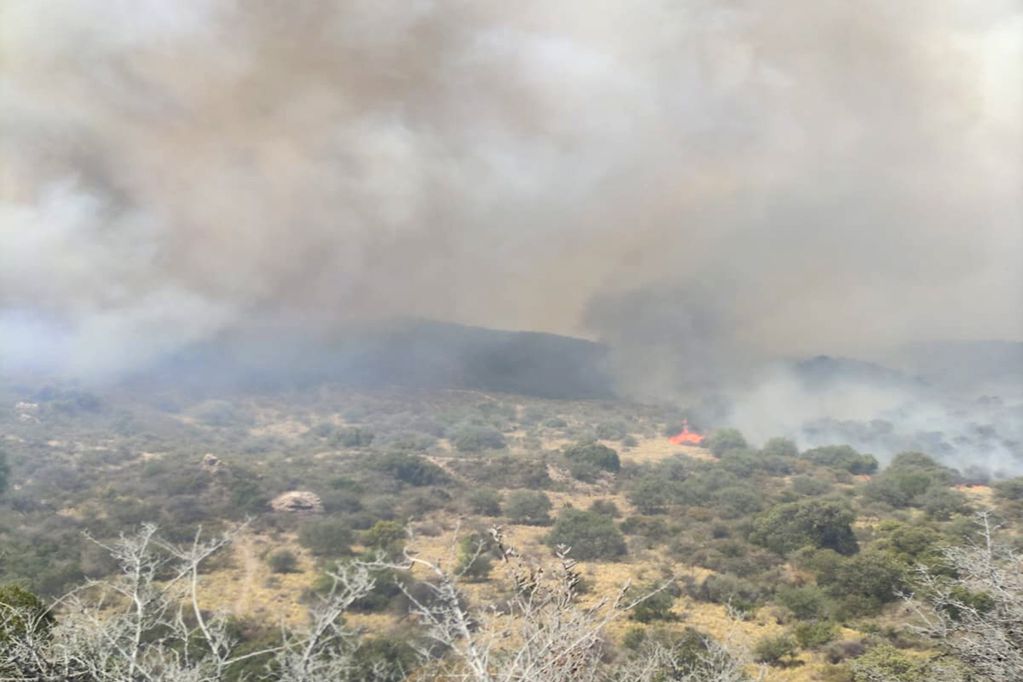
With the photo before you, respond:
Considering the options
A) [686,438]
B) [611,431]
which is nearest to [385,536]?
[611,431]

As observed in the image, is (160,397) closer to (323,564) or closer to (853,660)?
(323,564)

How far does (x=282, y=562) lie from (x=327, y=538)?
11.5 ft

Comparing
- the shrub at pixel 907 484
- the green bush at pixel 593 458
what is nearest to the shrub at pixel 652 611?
the shrub at pixel 907 484

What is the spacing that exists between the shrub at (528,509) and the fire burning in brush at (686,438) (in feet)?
118

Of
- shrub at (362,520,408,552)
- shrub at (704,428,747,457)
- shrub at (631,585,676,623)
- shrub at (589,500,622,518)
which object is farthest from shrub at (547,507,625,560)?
shrub at (704,428,747,457)

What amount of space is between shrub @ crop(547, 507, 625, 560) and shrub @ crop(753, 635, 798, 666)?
35.9ft

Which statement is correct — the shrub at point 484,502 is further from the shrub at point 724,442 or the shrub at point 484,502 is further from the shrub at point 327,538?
the shrub at point 724,442

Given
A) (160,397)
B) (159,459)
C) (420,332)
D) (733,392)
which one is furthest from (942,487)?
(420,332)

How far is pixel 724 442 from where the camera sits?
2598 inches

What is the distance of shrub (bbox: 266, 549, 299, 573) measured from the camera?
28656 millimetres

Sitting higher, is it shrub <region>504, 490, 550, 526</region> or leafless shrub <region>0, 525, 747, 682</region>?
leafless shrub <region>0, 525, 747, 682</region>

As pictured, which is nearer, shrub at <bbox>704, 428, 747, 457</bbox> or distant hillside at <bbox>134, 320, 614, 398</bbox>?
shrub at <bbox>704, 428, 747, 457</bbox>

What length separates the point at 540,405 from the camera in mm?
99312

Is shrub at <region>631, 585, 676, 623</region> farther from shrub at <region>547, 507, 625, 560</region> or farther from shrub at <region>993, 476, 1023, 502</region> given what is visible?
shrub at <region>993, 476, 1023, 502</region>
